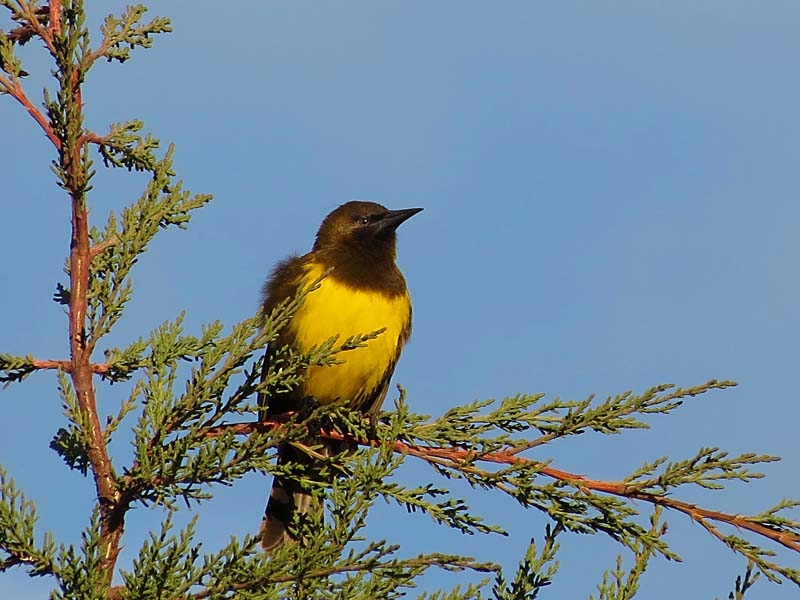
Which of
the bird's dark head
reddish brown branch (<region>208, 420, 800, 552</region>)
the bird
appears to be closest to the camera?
reddish brown branch (<region>208, 420, 800, 552</region>)

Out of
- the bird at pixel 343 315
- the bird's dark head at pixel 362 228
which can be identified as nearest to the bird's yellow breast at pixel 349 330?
the bird at pixel 343 315

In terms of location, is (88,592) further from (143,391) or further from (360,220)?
(360,220)

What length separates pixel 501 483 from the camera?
388cm

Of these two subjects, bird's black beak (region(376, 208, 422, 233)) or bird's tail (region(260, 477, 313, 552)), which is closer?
bird's tail (region(260, 477, 313, 552))

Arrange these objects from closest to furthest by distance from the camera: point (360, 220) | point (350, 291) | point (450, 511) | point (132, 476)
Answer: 1. point (132, 476)
2. point (450, 511)
3. point (350, 291)
4. point (360, 220)

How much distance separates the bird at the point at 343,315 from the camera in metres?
5.73

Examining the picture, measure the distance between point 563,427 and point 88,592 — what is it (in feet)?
5.65

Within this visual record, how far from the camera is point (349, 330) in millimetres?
5852

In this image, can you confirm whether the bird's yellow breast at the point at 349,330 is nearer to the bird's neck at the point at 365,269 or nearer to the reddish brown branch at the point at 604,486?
the bird's neck at the point at 365,269

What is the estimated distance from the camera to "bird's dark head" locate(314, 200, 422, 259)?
6770 mm

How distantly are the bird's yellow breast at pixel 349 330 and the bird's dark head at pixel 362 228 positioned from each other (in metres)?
0.46

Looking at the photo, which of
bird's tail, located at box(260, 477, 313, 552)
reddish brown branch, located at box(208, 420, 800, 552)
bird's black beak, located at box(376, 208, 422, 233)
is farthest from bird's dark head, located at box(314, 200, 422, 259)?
reddish brown branch, located at box(208, 420, 800, 552)

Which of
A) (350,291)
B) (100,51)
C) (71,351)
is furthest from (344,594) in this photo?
(350,291)

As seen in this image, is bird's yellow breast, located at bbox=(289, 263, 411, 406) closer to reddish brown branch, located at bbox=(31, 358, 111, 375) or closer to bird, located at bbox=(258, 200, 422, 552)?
bird, located at bbox=(258, 200, 422, 552)
